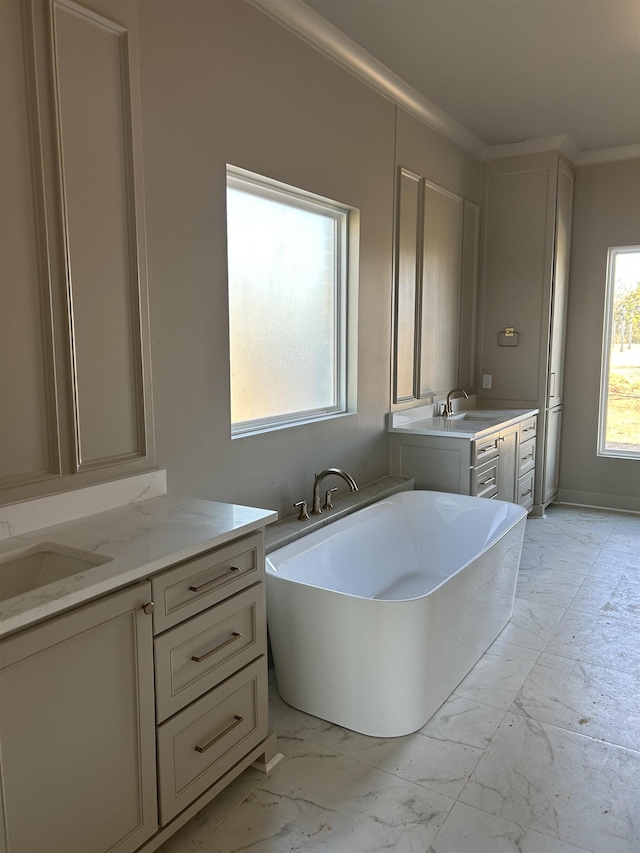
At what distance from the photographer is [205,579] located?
1.76 metres

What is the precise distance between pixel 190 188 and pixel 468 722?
7.30ft

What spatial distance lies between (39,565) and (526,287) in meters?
4.20

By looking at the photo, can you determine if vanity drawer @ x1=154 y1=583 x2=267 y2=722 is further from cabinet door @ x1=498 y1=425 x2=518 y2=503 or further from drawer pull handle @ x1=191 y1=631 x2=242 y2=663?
cabinet door @ x1=498 y1=425 x2=518 y2=503

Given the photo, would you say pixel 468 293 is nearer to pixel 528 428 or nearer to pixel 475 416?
pixel 475 416

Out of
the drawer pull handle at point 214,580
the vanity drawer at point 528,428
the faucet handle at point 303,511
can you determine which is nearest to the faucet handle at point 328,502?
the faucet handle at point 303,511

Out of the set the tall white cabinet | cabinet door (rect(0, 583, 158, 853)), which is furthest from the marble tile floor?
the tall white cabinet

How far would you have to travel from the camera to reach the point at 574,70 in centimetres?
353

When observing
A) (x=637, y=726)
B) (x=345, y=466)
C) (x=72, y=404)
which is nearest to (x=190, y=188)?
(x=72, y=404)

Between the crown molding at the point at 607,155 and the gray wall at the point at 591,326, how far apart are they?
37mm

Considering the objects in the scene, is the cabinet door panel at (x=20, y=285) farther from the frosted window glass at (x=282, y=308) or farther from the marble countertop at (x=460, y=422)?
the marble countertop at (x=460, y=422)

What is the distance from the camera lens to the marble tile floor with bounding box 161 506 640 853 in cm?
178

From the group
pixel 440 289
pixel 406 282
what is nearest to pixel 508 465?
pixel 440 289

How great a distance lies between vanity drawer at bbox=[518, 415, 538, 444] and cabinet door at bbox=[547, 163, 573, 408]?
25cm

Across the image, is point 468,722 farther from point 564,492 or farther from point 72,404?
point 564,492
